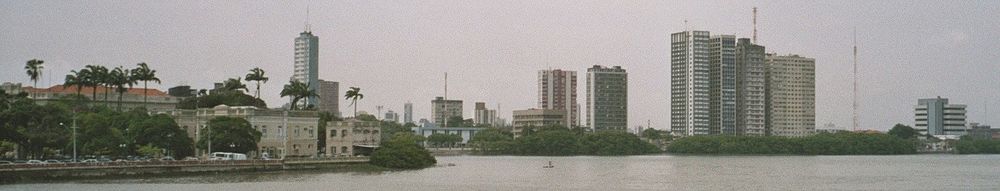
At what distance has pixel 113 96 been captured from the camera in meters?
144

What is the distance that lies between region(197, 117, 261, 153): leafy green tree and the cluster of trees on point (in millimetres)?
2586

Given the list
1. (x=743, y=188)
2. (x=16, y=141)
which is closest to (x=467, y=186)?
(x=743, y=188)

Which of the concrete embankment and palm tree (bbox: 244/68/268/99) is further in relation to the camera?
palm tree (bbox: 244/68/268/99)

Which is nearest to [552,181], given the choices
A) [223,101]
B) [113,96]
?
[223,101]

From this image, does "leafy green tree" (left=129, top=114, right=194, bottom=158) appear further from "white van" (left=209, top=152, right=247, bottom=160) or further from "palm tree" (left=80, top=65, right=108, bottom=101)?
"palm tree" (left=80, top=65, right=108, bottom=101)

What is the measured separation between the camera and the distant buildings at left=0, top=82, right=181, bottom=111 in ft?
441

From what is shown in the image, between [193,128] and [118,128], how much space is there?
10.5 metres

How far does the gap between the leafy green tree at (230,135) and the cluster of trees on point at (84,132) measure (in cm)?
259

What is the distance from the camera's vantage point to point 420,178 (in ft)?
323

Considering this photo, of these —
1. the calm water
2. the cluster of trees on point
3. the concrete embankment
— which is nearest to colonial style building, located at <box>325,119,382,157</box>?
the concrete embankment

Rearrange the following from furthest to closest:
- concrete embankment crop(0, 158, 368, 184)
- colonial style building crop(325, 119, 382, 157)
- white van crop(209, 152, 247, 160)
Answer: colonial style building crop(325, 119, 382, 157)
white van crop(209, 152, 247, 160)
concrete embankment crop(0, 158, 368, 184)

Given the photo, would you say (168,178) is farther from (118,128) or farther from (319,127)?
(319,127)

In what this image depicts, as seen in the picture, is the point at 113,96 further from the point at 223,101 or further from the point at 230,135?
the point at 230,135

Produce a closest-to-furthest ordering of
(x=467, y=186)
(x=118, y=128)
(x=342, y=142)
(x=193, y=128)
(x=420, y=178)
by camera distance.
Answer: (x=467, y=186)
(x=420, y=178)
(x=118, y=128)
(x=193, y=128)
(x=342, y=142)
